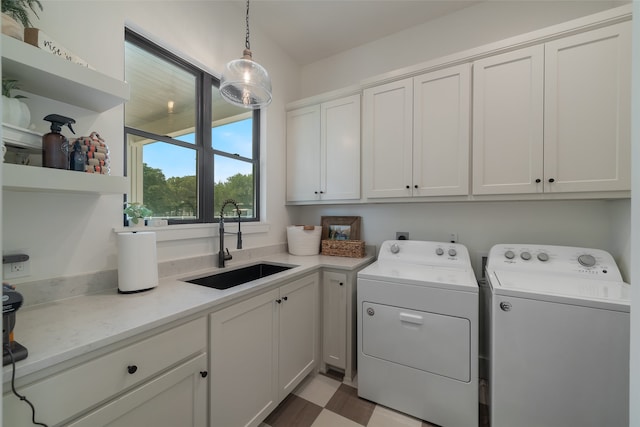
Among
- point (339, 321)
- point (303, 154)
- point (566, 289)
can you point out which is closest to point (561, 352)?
point (566, 289)

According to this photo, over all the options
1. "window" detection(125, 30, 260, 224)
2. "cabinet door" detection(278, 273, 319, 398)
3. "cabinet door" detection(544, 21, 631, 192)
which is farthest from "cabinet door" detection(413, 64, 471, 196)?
"window" detection(125, 30, 260, 224)

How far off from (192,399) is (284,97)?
8.46 ft

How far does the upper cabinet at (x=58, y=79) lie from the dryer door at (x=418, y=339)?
1824mm

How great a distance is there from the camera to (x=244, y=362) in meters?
1.37

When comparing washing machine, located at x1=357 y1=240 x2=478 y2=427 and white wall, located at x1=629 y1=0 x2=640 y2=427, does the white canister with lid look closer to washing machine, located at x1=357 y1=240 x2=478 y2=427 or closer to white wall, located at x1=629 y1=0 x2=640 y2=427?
washing machine, located at x1=357 y1=240 x2=478 y2=427

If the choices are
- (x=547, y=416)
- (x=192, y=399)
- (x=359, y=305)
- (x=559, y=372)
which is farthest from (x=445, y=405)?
(x=192, y=399)

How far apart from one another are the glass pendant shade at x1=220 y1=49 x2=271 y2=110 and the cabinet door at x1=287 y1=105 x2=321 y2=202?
965mm

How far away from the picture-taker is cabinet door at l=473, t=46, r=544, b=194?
166cm

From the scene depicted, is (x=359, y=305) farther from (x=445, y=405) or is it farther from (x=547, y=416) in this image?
(x=547, y=416)

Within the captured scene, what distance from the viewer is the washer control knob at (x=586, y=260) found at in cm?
155

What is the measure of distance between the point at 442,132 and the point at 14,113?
7.49 ft

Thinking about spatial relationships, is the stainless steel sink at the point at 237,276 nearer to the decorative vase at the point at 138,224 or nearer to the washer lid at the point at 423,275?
the decorative vase at the point at 138,224

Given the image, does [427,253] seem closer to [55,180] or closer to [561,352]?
[561,352]

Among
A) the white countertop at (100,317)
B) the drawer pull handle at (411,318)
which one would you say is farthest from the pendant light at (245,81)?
the drawer pull handle at (411,318)
